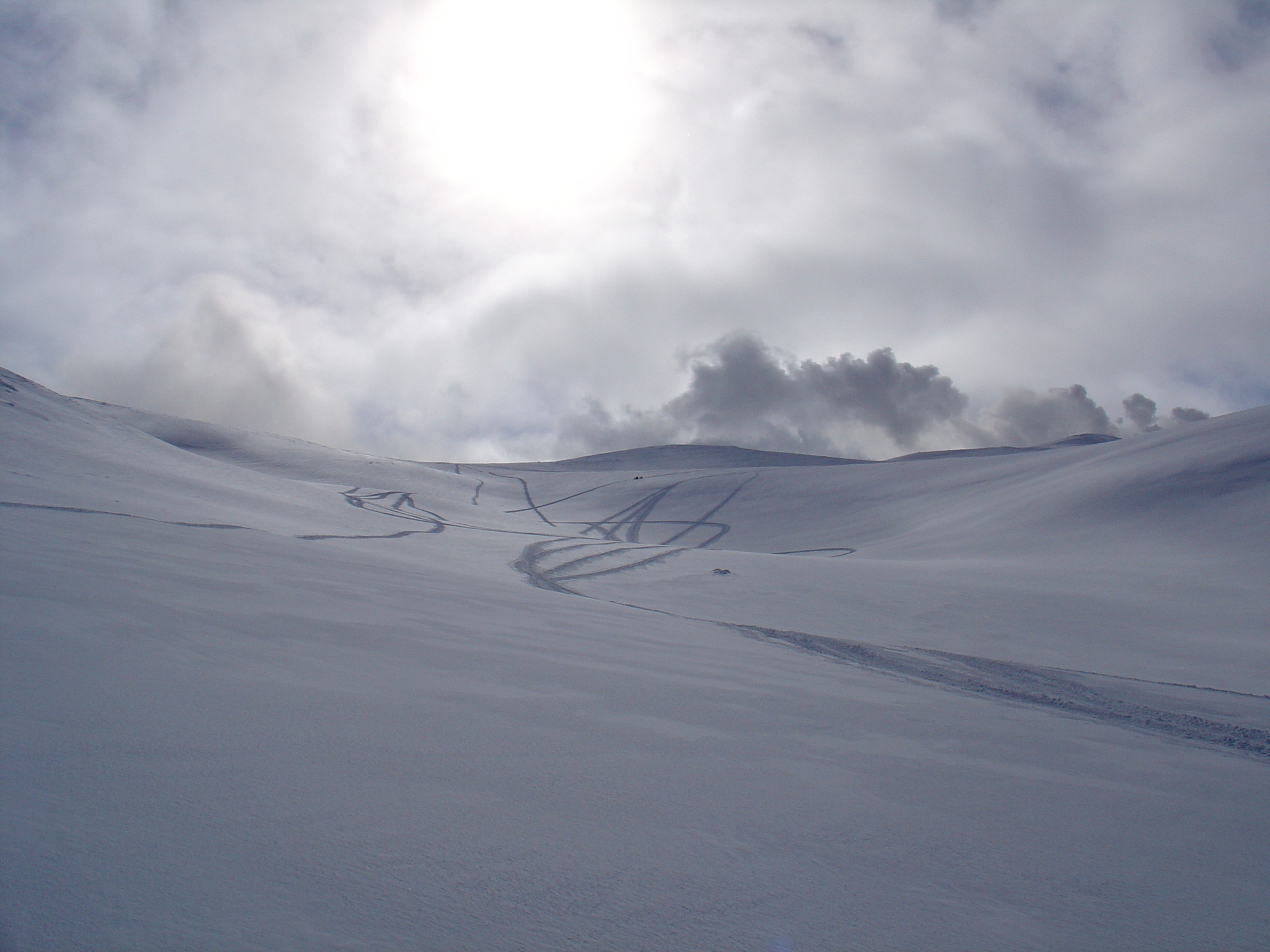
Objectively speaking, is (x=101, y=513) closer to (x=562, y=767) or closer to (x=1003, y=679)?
(x=562, y=767)

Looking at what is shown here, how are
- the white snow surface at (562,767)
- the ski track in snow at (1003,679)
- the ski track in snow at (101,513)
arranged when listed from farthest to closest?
the ski track in snow at (101,513) < the ski track in snow at (1003,679) < the white snow surface at (562,767)

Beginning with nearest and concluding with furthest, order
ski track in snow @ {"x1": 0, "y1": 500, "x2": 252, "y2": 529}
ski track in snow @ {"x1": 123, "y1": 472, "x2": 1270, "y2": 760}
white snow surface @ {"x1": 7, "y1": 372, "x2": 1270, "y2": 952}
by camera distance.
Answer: white snow surface @ {"x1": 7, "y1": 372, "x2": 1270, "y2": 952}
ski track in snow @ {"x1": 123, "y1": 472, "x2": 1270, "y2": 760}
ski track in snow @ {"x1": 0, "y1": 500, "x2": 252, "y2": 529}

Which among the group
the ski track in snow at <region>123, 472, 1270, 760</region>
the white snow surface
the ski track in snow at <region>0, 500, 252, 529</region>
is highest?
the ski track in snow at <region>0, 500, 252, 529</region>

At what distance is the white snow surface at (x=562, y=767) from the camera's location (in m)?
2.37

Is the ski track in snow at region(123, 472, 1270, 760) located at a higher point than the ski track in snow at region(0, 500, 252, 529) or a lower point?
lower

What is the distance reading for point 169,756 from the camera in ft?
9.99

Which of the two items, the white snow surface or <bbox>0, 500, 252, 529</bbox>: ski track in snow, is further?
<bbox>0, 500, 252, 529</bbox>: ski track in snow

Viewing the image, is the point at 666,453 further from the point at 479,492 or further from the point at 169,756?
the point at 169,756

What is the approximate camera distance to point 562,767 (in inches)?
141

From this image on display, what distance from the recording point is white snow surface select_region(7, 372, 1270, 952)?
7.79 ft

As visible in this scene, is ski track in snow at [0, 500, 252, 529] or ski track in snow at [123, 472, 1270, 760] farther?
ski track in snow at [0, 500, 252, 529]

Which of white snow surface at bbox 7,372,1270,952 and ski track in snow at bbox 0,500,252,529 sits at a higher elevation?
ski track in snow at bbox 0,500,252,529

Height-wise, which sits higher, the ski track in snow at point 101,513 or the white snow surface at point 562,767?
the ski track in snow at point 101,513

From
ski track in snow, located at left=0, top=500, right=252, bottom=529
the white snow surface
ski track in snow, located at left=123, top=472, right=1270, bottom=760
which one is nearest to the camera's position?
the white snow surface
